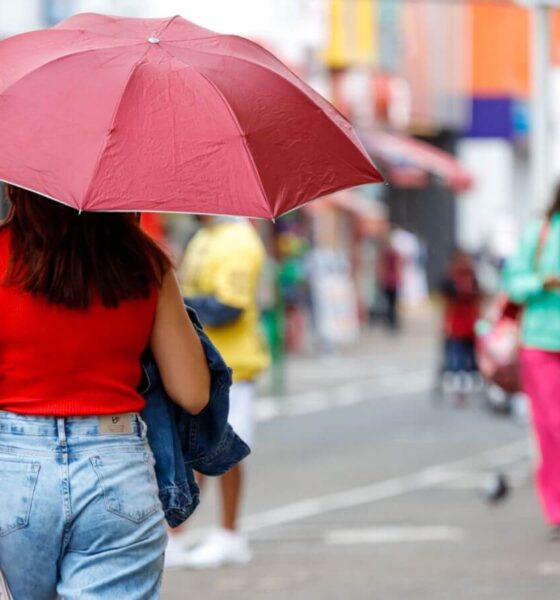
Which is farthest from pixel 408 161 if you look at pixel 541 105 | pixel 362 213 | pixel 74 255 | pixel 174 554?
pixel 74 255

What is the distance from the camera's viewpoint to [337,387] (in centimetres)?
1869

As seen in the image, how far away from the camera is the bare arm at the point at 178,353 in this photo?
381 centimetres

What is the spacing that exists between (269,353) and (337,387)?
1.55 meters

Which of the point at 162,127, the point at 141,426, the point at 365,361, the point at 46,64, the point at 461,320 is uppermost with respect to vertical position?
the point at 46,64

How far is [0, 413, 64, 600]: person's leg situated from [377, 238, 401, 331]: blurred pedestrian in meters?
25.8

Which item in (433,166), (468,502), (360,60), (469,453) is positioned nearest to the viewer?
(468,502)

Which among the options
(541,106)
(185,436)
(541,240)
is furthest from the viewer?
(541,106)

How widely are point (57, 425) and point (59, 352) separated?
158 mm

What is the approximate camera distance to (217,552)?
7531 mm

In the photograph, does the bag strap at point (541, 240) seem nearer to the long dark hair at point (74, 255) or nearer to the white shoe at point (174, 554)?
the white shoe at point (174, 554)

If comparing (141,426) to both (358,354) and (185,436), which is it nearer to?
(185,436)

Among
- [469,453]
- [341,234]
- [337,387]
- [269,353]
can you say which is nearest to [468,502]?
[469,453]

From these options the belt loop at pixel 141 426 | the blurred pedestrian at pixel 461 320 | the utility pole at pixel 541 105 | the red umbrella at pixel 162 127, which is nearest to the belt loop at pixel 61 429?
the belt loop at pixel 141 426

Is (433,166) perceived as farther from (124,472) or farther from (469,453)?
(124,472)
